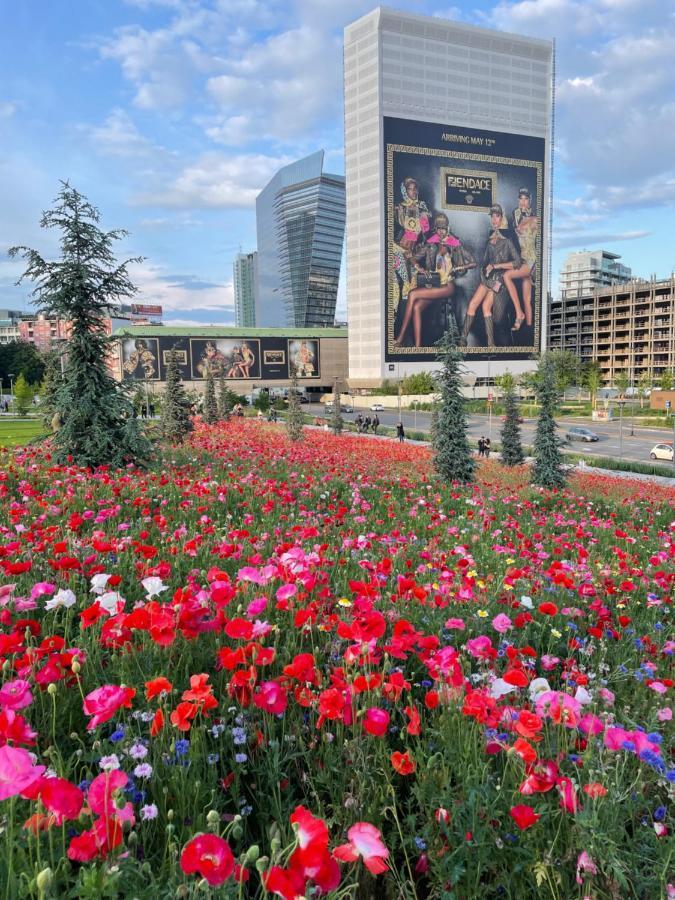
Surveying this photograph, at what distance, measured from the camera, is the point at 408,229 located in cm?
9206

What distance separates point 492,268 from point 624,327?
29.1m

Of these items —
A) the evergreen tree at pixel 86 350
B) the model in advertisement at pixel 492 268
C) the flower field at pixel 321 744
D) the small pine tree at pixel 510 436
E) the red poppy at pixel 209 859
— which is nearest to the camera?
the red poppy at pixel 209 859

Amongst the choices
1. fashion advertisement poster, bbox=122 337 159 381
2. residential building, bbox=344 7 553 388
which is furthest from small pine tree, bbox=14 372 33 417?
residential building, bbox=344 7 553 388

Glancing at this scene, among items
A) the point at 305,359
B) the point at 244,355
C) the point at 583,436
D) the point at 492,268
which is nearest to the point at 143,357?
the point at 244,355

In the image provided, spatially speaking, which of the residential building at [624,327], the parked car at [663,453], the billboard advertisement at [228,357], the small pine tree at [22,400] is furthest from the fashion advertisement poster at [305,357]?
the parked car at [663,453]

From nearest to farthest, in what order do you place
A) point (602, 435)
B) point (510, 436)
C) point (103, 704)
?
1. point (103, 704)
2. point (510, 436)
3. point (602, 435)

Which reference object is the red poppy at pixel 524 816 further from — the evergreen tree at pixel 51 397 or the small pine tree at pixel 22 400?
the small pine tree at pixel 22 400

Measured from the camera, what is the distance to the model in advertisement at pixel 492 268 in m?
96.5

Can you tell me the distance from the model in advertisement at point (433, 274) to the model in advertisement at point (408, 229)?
4.15 feet

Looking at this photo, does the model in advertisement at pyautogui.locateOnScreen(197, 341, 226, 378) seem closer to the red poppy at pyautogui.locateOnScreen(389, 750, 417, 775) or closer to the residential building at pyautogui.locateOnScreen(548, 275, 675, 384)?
the residential building at pyautogui.locateOnScreen(548, 275, 675, 384)

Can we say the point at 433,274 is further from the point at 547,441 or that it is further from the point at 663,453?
the point at 547,441

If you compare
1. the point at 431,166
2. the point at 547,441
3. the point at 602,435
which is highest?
the point at 431,166

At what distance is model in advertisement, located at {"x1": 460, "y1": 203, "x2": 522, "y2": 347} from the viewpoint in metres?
96.5

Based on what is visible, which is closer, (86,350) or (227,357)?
(86,350)
